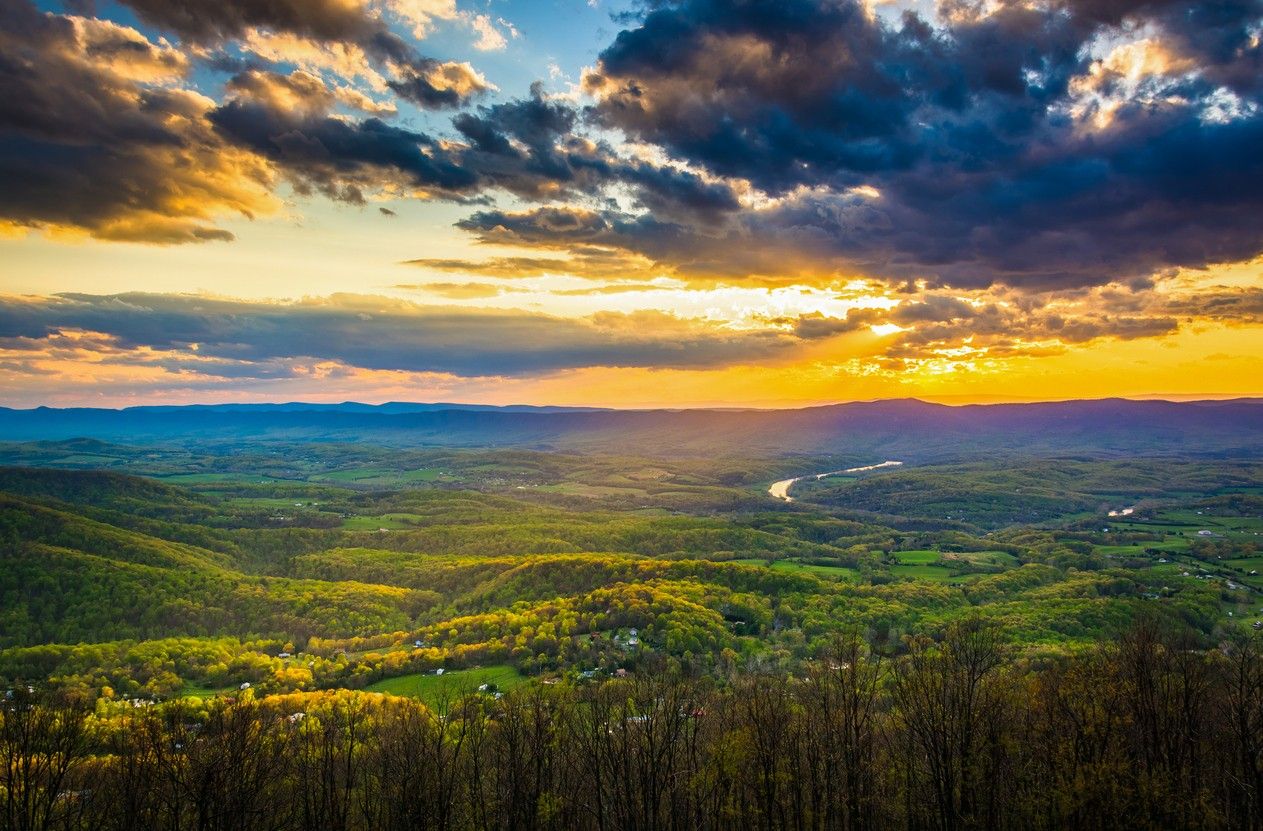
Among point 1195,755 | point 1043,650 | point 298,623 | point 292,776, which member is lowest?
point 298,623

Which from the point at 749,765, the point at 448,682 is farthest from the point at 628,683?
the point at 448,682

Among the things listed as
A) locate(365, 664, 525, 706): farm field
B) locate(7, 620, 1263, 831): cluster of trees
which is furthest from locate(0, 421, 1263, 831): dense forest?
locate(365, 664, 525, 706): farm field

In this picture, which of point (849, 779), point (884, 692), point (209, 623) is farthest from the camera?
point (209, 623)

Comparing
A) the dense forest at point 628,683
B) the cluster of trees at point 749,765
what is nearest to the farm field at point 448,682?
the dense forest at point 628,683

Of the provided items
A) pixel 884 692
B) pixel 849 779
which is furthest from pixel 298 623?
pixel 849 779

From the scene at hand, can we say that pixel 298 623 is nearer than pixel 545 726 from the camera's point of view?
No

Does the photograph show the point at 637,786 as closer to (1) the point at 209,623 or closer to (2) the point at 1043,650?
(2) the point at 1043,650

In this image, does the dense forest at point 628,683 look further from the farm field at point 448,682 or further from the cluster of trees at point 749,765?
the farm field at point 448,682

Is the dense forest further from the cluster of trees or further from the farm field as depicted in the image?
the farm field
